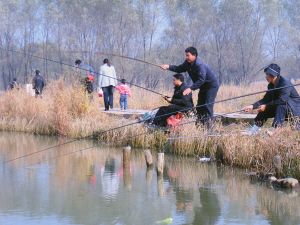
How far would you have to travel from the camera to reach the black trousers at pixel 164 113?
10.1 meters

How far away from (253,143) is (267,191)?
109 cm

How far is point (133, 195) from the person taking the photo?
7.39 metres

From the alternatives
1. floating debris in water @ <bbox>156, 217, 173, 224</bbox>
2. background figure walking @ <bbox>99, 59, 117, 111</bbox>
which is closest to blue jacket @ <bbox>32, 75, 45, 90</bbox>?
background figure walking @ <bbox>99, 59, 117, 111</bbox>

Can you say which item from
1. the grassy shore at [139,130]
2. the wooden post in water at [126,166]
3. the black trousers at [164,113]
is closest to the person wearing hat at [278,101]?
the grassy shore at [139,130]

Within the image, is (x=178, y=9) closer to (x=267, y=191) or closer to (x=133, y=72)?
(x=133, y=72)

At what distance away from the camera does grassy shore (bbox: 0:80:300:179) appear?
8094mm

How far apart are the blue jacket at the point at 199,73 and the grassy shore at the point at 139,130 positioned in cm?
65

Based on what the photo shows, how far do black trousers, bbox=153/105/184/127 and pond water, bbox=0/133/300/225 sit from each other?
675mm

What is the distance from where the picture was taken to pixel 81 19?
3372 cm

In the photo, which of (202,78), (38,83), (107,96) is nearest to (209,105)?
(202,78)

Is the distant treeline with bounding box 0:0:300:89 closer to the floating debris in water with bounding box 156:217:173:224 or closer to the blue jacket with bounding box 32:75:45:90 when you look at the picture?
the blue jacket with bounding box 32:75:45:90

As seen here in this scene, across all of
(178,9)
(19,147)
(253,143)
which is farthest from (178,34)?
(253,143)

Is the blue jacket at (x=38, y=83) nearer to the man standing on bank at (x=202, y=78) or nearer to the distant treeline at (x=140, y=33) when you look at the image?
the man standing on bank at (x=202, y=78)

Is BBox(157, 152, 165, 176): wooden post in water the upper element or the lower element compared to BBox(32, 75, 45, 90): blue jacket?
lower
